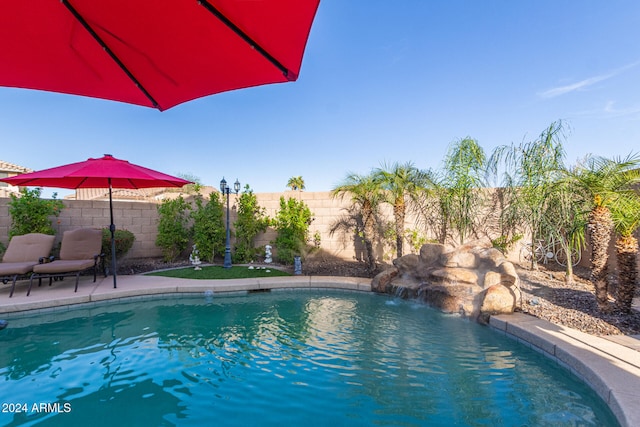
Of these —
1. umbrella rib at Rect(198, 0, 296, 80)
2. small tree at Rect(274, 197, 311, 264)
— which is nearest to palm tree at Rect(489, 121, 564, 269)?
small tree at Rect(274, 197, 311, 264)

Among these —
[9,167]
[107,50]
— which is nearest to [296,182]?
[9,167]

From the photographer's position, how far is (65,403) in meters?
2.72

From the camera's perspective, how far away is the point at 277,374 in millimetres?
3201

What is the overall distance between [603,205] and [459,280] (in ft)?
7.85

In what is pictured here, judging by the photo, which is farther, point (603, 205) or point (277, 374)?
point (603, 205)

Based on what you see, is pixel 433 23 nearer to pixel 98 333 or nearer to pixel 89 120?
pixel 98 333

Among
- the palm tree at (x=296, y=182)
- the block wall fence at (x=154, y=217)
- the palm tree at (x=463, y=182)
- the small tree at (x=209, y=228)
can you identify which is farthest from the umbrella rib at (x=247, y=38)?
the palm tree at (x=296, y=182)

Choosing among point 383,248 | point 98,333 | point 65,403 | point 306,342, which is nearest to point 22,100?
point 98,333

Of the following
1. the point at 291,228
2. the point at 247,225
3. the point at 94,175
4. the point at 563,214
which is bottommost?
the point at 291,228

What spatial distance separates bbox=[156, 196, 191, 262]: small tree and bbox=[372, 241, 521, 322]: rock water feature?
6065 millimetres

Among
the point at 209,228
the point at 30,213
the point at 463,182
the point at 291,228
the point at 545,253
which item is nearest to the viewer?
the point at 30,213

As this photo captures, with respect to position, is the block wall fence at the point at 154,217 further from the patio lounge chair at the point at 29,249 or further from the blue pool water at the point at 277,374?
the blue pool water at the point at 277,374

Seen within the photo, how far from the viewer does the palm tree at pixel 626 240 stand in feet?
13.3

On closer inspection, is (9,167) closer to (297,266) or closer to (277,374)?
(297,266)
